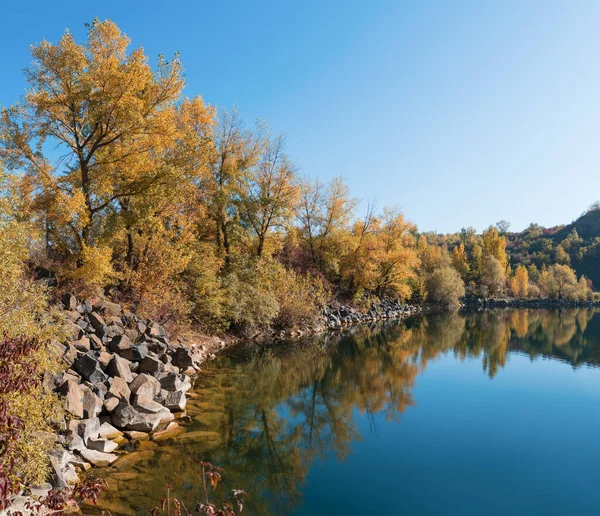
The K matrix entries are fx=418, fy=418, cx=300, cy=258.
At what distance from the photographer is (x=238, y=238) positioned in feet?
95.6

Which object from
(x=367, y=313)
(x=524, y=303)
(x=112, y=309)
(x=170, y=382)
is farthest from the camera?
(x=524, y=303)

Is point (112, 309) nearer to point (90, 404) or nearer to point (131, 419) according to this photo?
point (131, 419)

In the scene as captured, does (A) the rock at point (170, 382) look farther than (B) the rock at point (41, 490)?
Yes

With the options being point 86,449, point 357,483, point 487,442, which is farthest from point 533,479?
point 86,449

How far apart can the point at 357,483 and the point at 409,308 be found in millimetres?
43517

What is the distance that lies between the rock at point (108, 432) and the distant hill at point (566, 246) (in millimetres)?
113407

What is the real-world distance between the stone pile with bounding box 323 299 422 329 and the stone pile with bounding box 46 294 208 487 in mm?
19903

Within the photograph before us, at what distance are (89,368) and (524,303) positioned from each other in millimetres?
80813

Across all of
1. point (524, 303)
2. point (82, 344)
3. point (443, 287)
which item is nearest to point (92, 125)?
point (82, 344)

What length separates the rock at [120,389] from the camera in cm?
1135

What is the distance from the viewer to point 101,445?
9.59 metres

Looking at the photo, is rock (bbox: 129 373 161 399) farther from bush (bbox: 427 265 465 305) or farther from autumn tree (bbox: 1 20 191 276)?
bush (bbox: 427 265 465 305)

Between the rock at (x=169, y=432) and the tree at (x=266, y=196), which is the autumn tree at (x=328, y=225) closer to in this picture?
the tree at (x=266, y=196)

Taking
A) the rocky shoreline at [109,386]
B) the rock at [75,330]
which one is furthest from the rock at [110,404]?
the rock at [75,330]
